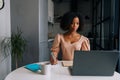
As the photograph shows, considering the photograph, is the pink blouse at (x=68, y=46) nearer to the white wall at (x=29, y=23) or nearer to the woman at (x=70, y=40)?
the woman at (x=70, y=40)

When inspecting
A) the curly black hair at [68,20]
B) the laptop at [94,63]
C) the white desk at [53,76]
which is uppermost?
the curly black hair at [68,20]

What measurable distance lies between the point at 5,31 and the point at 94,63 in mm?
2224

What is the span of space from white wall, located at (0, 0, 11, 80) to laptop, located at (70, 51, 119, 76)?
75.9 inches

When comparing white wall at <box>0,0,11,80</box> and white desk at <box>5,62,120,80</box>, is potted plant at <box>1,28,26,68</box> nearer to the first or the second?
white wall at <box>0,0,11,80</box>

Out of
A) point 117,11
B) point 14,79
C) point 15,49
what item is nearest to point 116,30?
point 117,11

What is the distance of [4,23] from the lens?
3.14 meters

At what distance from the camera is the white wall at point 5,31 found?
9.84 feet

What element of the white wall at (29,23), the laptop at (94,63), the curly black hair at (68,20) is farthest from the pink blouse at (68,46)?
the white wall at (29,23)

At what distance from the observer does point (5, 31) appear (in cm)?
318

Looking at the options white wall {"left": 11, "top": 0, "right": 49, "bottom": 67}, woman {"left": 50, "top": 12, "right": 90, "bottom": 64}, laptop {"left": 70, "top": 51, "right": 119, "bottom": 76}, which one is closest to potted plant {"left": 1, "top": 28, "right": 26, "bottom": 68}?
white wall {"left": 11, "top": 0, "right": 49, "bottom": 67}

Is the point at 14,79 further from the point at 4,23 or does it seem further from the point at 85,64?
the point at 4,23

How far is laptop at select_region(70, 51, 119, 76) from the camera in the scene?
1.33 meters

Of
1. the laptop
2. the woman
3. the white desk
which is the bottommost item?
the white desk

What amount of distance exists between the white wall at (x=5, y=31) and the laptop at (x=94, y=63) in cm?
193
